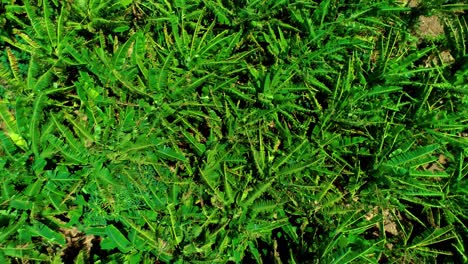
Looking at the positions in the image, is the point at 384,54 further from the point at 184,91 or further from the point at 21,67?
the point at 21,67

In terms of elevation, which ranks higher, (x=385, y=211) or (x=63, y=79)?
(x=63, y=79)

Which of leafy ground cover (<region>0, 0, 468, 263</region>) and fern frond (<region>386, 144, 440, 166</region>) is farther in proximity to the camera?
fern frond (<region>386, 144, 440, 166</region>)

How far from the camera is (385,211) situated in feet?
10.3

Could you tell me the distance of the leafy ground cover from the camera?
244 cm

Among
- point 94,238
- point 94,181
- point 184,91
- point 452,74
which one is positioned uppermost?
point 184,91

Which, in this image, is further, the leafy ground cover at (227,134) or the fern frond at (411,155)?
the fern frond at (411,155)

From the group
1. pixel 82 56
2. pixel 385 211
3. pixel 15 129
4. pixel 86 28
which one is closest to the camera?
pixel 15 129

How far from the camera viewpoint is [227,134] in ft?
9.37

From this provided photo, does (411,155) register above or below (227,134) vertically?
below

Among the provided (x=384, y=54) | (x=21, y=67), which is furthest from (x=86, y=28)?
(x=384, y=54)

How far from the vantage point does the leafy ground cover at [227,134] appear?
7.99 feet

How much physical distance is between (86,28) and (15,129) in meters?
0.90

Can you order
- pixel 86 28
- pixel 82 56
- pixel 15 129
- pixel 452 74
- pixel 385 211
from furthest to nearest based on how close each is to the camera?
pixel 452 74, pixel 385 211, pixel 86 28, pixel 82 56, pixel 15 129

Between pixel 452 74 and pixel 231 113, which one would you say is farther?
pixel 452 74
